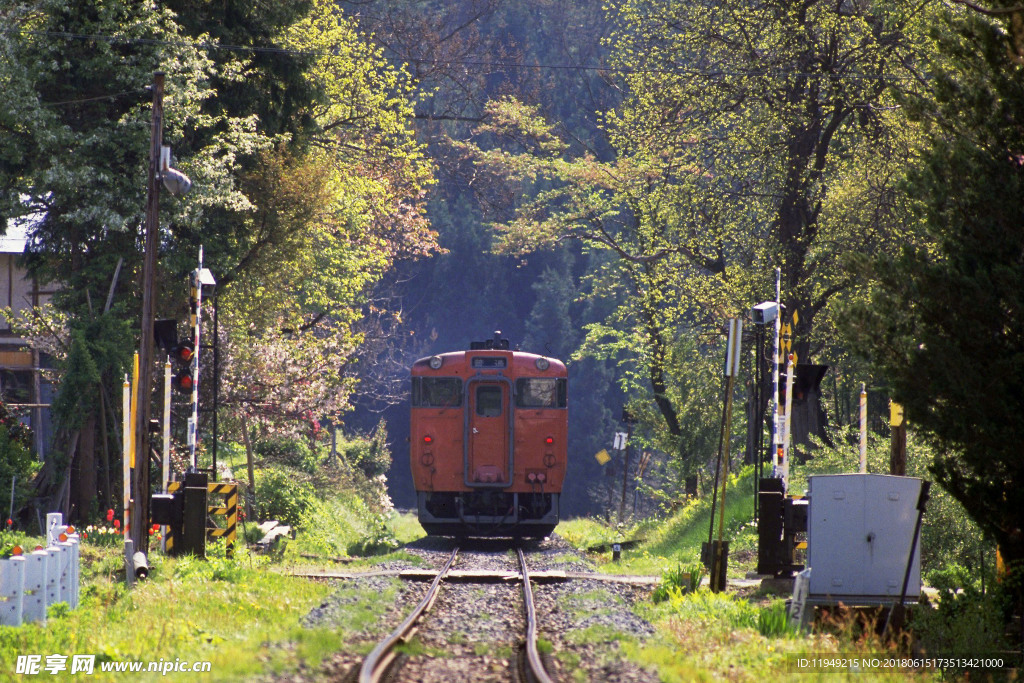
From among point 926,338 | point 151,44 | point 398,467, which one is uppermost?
point 151,44

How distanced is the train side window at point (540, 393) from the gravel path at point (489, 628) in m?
4.45

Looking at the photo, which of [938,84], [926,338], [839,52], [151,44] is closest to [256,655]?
[926,338]

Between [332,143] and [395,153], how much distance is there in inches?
69.7

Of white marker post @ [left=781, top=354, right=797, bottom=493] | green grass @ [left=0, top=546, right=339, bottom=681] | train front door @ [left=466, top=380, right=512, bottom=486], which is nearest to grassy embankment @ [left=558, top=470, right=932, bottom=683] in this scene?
white marker post @ [left=781, top=354, right=797, bottom=493]

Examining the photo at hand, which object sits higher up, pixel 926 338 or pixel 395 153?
pixel 395 153

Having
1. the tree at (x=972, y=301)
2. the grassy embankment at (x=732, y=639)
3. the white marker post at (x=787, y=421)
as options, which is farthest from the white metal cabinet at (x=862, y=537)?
the white marker post at (x=787, y=421)

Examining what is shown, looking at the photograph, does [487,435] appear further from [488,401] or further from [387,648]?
[387,648]

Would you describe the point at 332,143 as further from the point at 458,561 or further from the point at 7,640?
the point at 7,640

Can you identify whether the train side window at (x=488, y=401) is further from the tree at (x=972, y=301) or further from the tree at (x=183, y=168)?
the tree at (x=972, y=301)

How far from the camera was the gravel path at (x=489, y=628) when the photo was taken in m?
8.74

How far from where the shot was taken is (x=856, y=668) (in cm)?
888

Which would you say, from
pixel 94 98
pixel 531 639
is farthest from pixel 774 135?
pixel 531 639

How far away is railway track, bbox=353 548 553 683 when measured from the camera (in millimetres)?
8359

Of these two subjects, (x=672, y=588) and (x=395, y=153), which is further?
(x=395, y=153)
